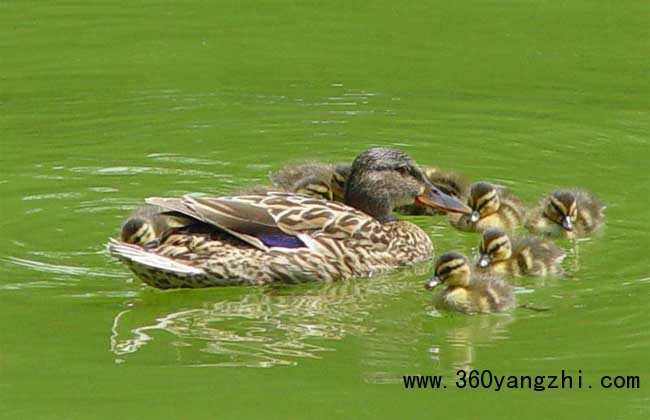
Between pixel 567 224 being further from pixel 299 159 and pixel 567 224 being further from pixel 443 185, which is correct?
A: pixel 299 159

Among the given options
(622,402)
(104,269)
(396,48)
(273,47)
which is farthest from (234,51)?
(622,402)

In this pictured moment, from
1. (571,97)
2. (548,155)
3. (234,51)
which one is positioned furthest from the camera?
(234,51)

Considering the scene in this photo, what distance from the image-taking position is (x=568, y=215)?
902 cm

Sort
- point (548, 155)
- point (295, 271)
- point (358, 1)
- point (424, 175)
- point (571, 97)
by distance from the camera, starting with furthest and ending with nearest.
A: 1. point (358, 1)
2. point (571, 97)
3. point (548, 155)
4. point (424, 175)
5. point (295, 271)

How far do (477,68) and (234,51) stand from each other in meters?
1.55

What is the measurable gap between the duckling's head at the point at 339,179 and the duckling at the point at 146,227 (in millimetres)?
1204

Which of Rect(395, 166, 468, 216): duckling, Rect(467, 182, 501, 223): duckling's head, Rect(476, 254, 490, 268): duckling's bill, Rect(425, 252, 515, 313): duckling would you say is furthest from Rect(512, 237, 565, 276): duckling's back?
Rect(395, 166, 468, 216): duckling

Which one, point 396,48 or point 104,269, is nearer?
point 104,269

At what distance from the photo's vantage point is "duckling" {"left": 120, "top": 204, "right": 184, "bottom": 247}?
836 cm

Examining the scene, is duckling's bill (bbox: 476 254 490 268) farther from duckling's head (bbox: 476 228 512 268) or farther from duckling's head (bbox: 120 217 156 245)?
duckling's head (bbox: 120 217 156 245)

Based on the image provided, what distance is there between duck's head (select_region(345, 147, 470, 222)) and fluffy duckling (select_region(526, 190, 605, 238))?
1.20 ft

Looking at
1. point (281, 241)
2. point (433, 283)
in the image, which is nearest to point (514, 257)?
point (433, 283)

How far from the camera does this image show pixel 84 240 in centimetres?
886

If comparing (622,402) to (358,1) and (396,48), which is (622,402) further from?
(358,1)
